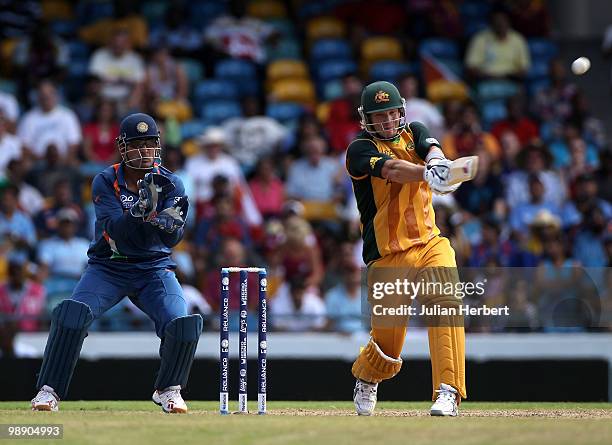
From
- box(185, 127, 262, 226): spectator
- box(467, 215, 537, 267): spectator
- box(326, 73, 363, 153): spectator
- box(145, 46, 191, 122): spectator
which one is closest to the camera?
box(467, 215, 537, 267): spectator

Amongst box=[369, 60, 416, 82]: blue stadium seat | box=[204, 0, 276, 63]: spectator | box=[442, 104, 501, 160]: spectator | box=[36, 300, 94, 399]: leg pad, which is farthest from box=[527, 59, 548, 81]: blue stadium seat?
box=[36, 300, 94, 399]: leg pad

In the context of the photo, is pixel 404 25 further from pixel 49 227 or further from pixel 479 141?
pixel 49 227

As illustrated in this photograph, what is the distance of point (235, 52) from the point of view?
57.2ft

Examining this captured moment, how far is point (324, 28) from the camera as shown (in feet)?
60.0

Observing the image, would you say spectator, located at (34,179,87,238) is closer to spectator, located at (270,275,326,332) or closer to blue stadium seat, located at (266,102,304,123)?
spectator, located at (270,275,326,332)

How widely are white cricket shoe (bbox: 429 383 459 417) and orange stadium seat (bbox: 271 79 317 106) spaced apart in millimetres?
9226

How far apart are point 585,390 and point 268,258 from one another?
12.9 ft

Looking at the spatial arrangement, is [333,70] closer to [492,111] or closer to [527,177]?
[492,111]

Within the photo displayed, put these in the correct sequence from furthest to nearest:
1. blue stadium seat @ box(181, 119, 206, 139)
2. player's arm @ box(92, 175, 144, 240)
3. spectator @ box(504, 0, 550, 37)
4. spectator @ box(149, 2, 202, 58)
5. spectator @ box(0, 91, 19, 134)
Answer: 1. spectator @ box(504, 0, 550, 37)
2. spectator @ box(149, 2, 202, 58)
3. blue stadium seat @ box(181, 119, 206, 139)
4. spectator @ box(0, 91, 19, 134)
5. player's arm @ box(92, 175, 144, 240)

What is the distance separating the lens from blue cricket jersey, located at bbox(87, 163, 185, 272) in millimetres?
8555

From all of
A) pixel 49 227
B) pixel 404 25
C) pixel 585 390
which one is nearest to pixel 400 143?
pixel 585 390

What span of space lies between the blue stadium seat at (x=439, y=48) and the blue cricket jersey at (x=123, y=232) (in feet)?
31.4

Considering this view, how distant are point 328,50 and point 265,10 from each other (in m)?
1.29

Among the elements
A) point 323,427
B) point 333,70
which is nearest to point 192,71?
point 333,70
